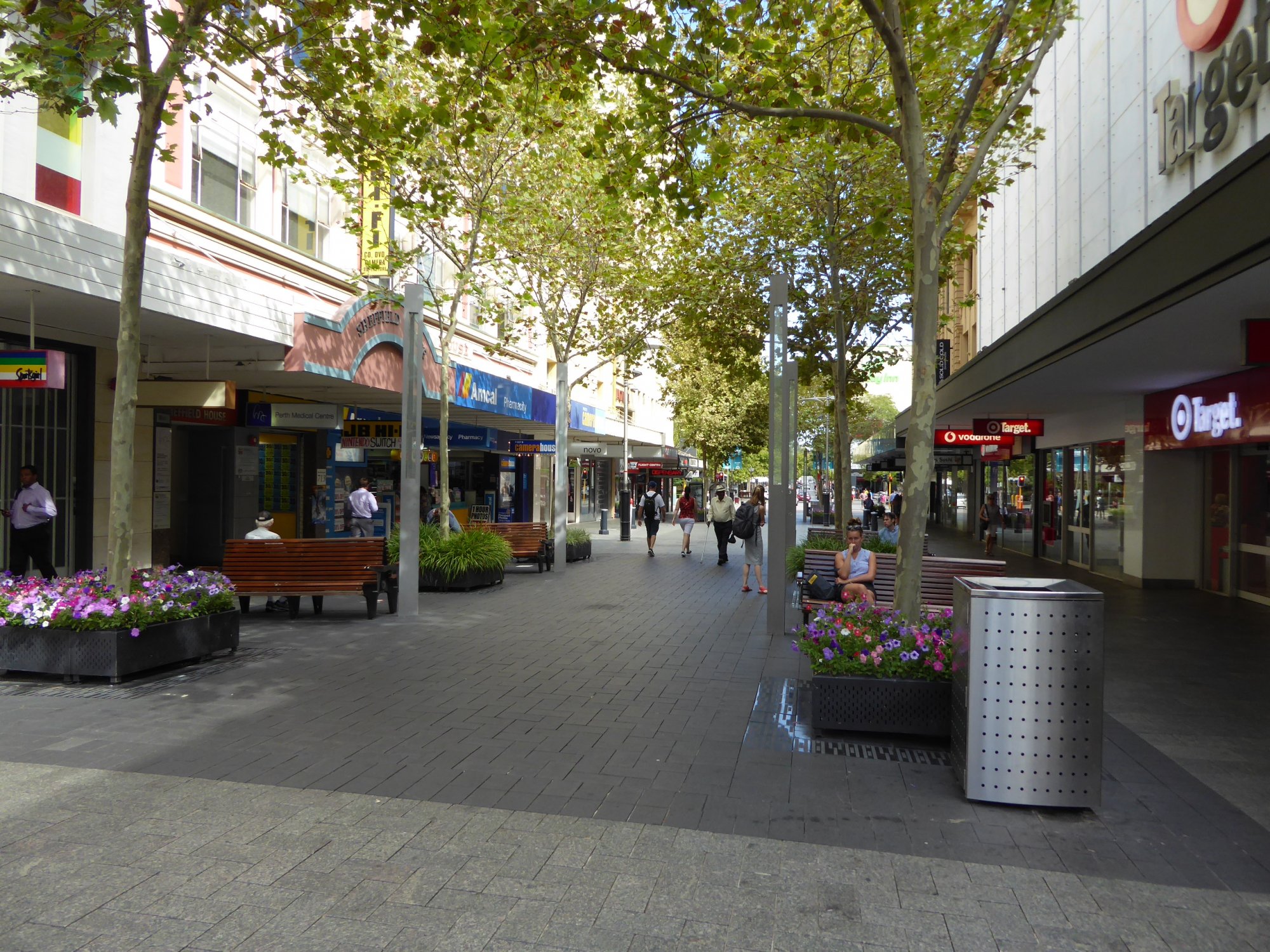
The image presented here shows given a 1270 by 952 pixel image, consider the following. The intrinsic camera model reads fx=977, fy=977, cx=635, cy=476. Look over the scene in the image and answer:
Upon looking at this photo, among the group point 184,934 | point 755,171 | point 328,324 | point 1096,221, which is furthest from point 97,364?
point 1096,221

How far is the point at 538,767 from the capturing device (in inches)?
220

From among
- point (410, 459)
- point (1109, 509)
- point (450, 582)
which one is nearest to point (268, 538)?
point (410, 459)

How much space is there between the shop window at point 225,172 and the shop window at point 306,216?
Answer: 103 cm

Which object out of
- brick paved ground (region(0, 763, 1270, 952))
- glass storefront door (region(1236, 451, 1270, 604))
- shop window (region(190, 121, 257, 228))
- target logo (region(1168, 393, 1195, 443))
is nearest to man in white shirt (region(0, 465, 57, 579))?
shop window (region(190, 121, 257, 228))

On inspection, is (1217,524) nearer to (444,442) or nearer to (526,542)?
(526,542)

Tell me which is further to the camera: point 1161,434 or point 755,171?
point 1161,434

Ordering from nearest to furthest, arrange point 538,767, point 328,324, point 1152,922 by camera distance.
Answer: point 1152,922, point 538,767, point 328,324

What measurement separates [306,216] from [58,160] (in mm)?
6510

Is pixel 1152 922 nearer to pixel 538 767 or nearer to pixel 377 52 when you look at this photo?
pixel 538 767

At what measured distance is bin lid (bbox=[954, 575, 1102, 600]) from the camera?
4914 mm

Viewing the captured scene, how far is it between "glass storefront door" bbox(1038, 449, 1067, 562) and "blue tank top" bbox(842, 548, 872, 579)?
1302 centimetres

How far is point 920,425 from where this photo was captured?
22.0 ft

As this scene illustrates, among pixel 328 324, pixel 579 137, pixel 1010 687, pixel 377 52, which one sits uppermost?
pixel 579 137

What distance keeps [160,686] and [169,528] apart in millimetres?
9221
